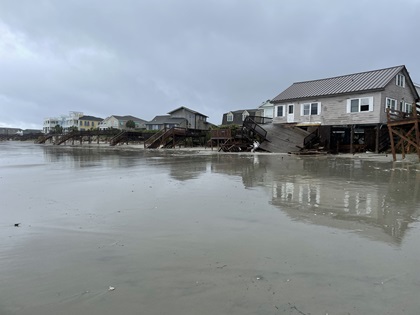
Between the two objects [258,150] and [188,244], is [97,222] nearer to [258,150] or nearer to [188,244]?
[188,244]

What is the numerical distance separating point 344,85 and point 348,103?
2461 mm

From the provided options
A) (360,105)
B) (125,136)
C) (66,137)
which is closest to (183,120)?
(125,136)

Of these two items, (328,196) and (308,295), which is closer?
(308,295)

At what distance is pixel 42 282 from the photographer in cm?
348

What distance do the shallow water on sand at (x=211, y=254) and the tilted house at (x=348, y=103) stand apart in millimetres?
20804

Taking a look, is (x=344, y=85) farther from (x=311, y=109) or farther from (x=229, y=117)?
(x=229, y=117)

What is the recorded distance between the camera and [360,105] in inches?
1075

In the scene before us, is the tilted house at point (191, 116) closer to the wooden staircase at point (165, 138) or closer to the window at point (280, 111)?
the wooden staircase at point (165, 138)

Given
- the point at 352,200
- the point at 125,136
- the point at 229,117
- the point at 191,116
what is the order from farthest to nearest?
1. the point at 191,116
2. the point at 229,117
3. the point at 125,136
4. the point at 352,200

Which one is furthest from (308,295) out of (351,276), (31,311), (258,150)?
(258,150)

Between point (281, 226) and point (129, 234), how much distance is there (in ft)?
8.77

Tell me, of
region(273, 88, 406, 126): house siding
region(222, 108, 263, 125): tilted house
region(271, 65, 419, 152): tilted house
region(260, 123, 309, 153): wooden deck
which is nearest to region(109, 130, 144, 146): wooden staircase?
region(222, 108, 263, 125): tilted house

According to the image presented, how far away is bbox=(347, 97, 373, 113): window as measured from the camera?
1049 inches

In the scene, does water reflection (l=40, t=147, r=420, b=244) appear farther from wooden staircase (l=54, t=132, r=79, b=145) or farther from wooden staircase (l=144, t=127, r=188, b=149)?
wooden staircase (l=54, t=132, r=79, b=145)
